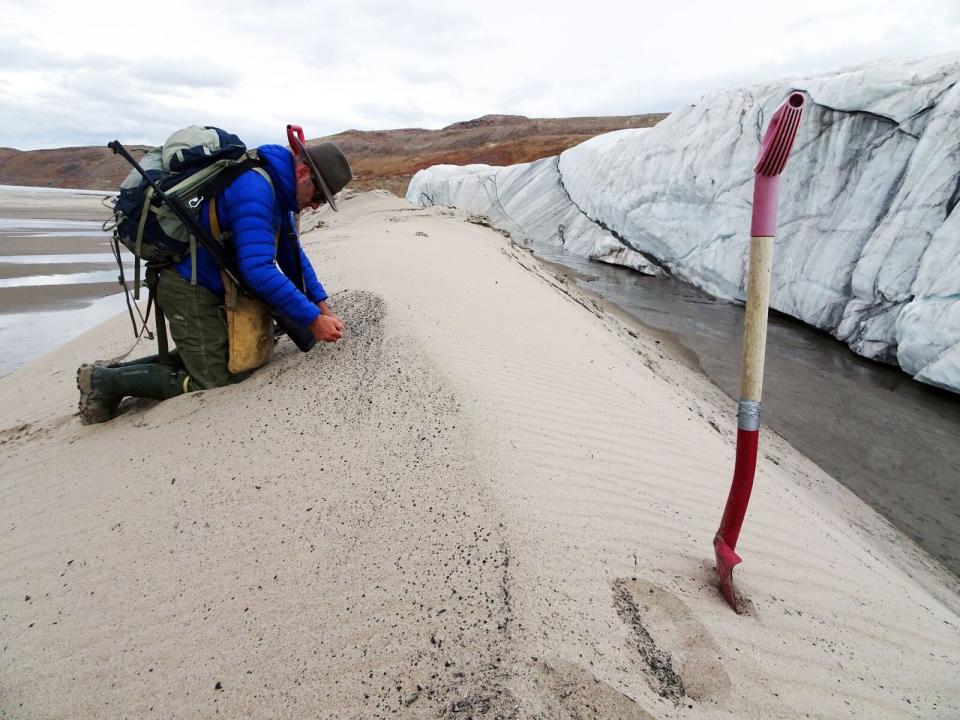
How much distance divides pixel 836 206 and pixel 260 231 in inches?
362

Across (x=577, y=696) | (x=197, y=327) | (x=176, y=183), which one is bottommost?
(x=577, y=696)

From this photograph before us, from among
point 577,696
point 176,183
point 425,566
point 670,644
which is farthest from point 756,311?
point 176,183

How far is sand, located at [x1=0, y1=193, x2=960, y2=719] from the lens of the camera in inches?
71.6

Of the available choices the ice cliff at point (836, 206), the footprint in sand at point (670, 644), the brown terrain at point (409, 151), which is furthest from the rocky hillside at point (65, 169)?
the footprint in sand at point (670, 644)

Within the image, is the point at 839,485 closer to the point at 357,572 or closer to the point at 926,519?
the point at 926,519

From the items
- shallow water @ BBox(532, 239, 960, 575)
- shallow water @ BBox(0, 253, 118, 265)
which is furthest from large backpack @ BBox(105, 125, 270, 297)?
shallow water @ BBox(0, 253, 118, 265)

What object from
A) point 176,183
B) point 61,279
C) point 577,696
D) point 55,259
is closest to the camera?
point 577,696

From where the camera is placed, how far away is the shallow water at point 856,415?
445 cm

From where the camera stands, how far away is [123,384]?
348 centimetres

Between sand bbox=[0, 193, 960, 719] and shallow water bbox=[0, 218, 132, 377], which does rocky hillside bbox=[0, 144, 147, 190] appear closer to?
shallow water bbox=[0, 218, 132, 377]

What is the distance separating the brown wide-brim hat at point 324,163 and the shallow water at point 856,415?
3064 millimetres

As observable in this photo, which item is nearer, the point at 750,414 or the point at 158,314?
the point at 750,414

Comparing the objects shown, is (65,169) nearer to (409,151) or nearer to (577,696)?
(409,151)

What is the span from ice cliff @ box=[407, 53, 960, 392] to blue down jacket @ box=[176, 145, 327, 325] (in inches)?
280
